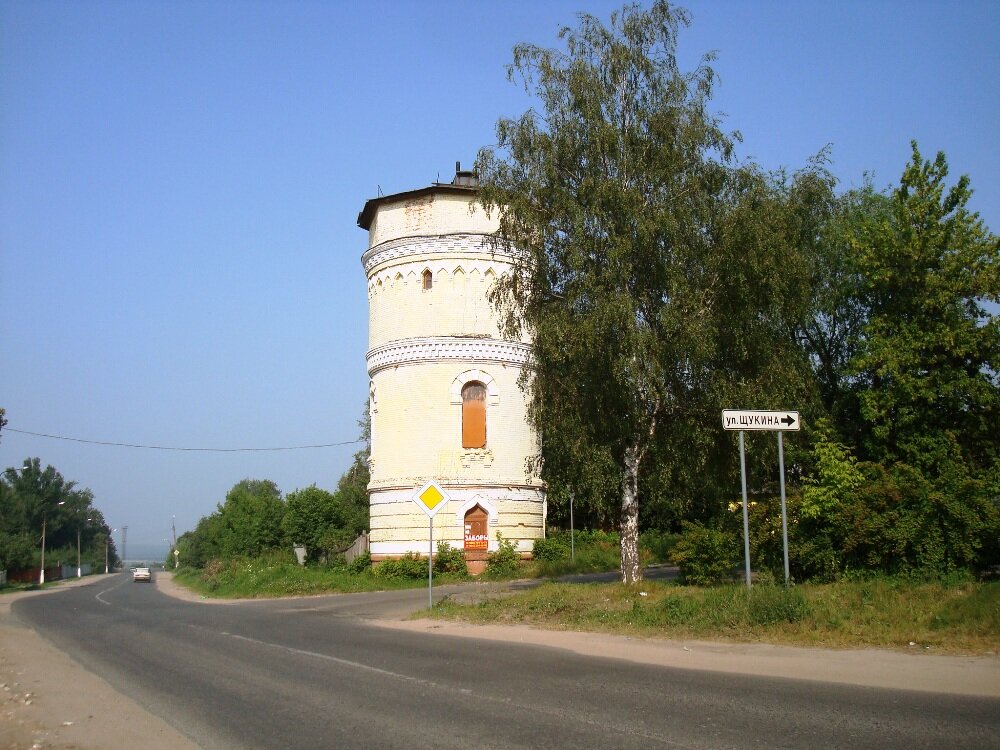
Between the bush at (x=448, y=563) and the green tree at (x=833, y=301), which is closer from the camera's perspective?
the green tree at (x=833, y=301)

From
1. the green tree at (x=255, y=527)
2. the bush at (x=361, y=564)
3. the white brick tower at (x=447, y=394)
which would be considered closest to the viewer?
the white brick tower at (x=447, y=394)

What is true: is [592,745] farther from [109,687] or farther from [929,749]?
[109,687]

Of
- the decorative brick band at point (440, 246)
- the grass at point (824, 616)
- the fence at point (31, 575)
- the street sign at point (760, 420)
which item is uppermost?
the decorative brick band at point (440, 246)

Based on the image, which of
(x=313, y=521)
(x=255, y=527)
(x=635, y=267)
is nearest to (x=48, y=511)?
(x=255, y=527)

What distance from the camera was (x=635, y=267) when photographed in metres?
22.0

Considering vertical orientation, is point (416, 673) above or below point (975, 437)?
below

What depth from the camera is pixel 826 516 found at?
18750 millimetres

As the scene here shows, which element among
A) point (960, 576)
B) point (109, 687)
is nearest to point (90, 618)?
point (109, 687)

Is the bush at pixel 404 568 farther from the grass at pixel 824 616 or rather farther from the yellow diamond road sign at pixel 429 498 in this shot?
the grass at pixel 824 616

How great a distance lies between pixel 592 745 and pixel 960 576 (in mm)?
11446

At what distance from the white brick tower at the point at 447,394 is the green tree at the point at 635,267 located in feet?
42.0

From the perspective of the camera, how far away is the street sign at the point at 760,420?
16203mm

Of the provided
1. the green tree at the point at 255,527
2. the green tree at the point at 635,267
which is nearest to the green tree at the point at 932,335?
the green tree at the point at 635,267

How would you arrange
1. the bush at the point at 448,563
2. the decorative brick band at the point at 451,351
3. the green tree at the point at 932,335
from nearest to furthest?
the green tree at the point at 932,335 → the bush at the point at 448,563 → the decorative brick band at the point at 451,351
